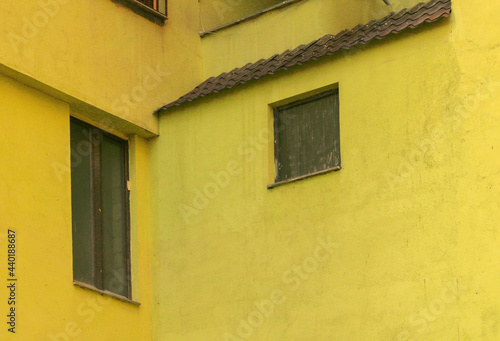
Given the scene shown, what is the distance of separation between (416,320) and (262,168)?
10.7ft

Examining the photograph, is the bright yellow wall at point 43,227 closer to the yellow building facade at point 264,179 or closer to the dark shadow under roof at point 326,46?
the yellow building facade at point 264,179

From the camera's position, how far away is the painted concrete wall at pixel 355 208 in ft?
43.2

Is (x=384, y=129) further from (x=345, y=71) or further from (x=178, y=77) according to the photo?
(x=178, y=77)

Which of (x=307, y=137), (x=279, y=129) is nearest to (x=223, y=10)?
(x=279, y=129)

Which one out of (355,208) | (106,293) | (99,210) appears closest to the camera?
(355,208)

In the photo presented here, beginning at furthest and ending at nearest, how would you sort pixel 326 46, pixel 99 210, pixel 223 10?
1. pixel 223 10
2. pixel 99 210
3. pixel 326 46

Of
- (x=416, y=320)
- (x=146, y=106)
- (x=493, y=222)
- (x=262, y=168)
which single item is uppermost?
(x=146, y=106)

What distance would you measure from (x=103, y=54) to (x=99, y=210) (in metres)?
2.20

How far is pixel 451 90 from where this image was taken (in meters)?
13.6

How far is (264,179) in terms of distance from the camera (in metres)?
15.2

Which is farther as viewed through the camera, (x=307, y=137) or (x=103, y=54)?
(x=103, y=54)

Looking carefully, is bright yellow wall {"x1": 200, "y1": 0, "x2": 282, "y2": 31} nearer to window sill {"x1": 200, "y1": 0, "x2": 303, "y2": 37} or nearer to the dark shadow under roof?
window sill {"x1": 200, "y1": 0, "x2": 303, "y2": 37}

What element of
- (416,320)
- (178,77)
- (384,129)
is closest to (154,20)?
(178,77)

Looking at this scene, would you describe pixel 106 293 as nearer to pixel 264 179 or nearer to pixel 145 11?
pixel 264 179
